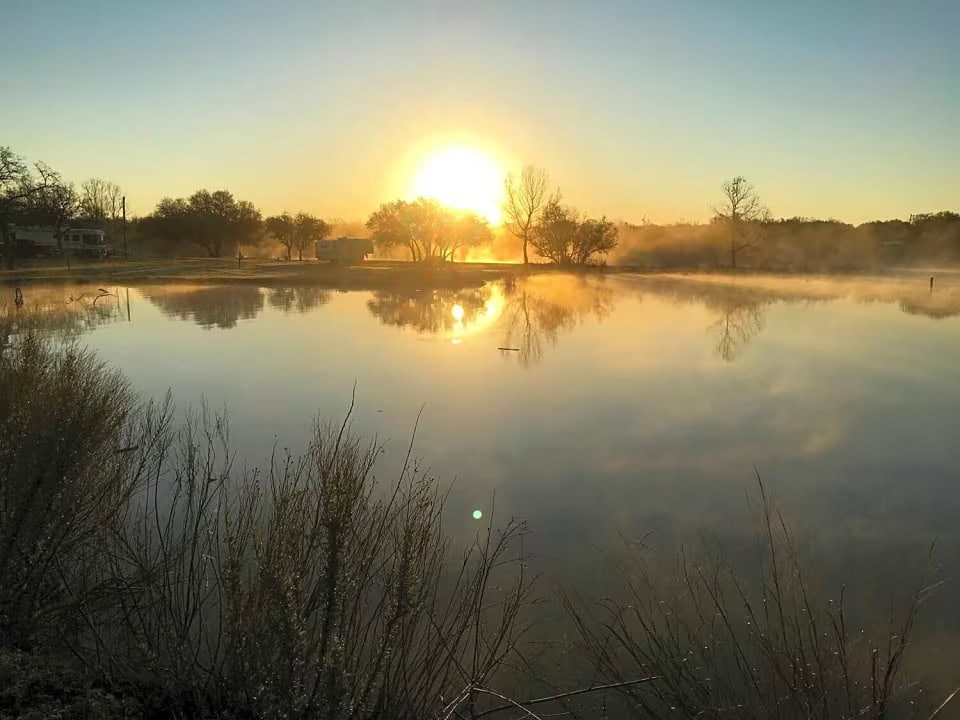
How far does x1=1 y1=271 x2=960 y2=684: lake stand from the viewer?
6973mm

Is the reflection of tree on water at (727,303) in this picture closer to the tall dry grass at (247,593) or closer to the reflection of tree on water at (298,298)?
the tall dry grass at (247,593)

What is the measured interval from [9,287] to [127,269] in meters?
14.2

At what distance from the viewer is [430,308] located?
93.8ft

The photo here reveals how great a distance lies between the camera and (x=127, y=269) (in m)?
44.6

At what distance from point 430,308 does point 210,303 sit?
907 cm

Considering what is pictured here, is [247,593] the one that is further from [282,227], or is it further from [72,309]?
[282,227]

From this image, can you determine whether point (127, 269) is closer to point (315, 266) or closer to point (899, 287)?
point (315, 266)

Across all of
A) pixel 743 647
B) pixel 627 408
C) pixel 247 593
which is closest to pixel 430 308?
pixel 627 408

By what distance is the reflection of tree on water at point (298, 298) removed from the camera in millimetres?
28781

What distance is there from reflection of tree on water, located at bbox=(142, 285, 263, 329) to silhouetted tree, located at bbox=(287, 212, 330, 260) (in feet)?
127

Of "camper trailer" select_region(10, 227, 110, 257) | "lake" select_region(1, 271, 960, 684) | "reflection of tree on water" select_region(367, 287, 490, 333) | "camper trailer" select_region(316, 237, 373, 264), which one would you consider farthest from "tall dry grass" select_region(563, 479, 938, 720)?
"camper trailer" select_region(10, 227, 110, 257)

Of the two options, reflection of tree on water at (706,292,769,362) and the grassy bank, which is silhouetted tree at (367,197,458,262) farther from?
reflection of tree on water at (706,292,769,362)

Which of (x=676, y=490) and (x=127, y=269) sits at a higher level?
(x=127, y=269)

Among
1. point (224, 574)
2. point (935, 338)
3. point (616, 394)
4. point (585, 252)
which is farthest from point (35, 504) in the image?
point (585, 252)
